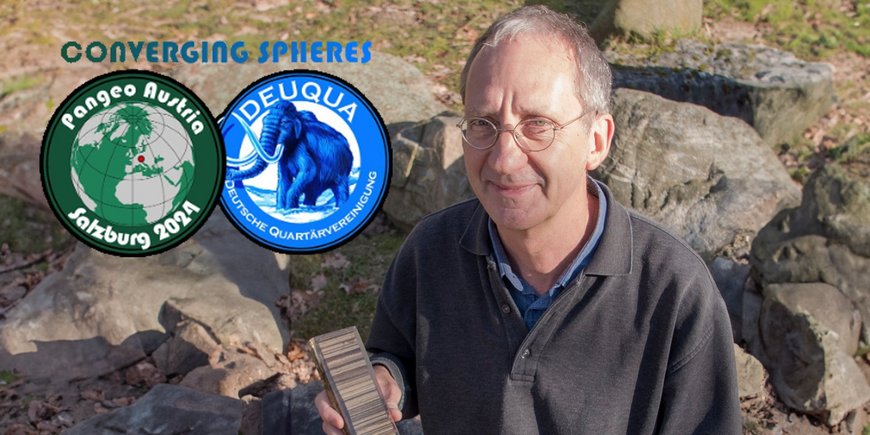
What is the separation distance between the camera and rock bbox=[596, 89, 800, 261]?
644 centimetres

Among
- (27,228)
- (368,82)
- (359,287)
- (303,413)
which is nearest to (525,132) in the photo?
(303,413)

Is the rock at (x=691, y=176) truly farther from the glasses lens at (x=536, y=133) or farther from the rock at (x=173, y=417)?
the glasses lens at (x=536, y=133)

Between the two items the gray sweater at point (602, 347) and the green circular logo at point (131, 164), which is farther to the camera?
the green circular logo at point (131, 164)

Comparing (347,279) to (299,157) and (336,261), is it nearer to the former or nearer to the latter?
(336,261)

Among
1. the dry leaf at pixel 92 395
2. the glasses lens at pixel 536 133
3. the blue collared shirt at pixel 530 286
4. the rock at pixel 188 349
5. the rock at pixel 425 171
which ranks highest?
the glasses lens at pixel 536 133

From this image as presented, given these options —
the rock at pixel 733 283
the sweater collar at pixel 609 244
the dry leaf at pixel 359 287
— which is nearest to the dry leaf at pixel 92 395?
the dry leaf at pixel 359 287

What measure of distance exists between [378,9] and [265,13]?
155cm

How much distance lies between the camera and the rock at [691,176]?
21.1 ft

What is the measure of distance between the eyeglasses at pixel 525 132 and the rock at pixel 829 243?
155 inches

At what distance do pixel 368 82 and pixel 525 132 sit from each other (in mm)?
6700

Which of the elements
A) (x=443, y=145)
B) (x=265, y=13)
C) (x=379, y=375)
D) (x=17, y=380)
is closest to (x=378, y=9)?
(x=265, y=13)

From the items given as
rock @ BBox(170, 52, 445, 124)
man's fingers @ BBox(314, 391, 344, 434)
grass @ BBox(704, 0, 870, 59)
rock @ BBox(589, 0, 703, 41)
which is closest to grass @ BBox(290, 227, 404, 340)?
rock @ BBox(170, 52, 445, 124)

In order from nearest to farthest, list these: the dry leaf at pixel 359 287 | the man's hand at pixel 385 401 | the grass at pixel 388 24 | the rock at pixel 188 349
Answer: the man's hand at pixel 385 401
the rock at pixel 188 349
the dry leaf at pixel 359 287
the grass at pixel 388 24

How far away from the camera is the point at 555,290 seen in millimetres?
2455
